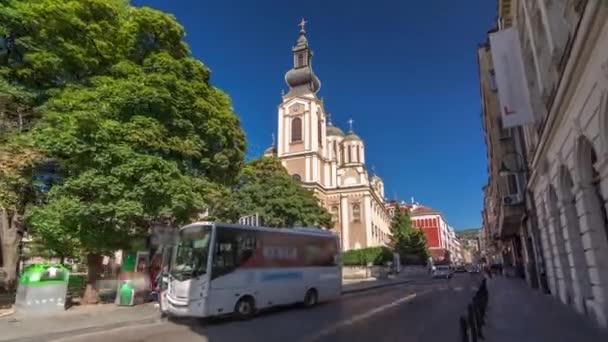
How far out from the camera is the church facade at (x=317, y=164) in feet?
188

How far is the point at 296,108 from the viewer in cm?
6025

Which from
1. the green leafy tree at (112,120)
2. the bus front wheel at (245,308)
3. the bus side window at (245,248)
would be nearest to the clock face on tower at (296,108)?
the green leafy tree at (112,120)

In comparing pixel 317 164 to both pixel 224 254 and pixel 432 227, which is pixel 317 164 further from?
pixel 432 227

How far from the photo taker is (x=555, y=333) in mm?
8188

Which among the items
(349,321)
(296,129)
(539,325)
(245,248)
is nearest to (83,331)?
(245,248)

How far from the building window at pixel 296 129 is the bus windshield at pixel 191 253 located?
47.4m

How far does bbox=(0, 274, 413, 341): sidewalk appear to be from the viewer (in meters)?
9.83

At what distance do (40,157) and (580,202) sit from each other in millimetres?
17023

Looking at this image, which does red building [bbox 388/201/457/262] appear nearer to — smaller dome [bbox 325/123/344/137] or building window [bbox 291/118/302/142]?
smaller dome [bbox 325/123/344/137]

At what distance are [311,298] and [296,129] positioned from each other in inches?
1799

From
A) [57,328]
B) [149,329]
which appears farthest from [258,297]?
[57,328]

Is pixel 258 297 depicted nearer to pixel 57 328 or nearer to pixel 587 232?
pixel 57 328

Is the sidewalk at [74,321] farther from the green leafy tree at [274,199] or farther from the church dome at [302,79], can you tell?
the church dome at [302,79]

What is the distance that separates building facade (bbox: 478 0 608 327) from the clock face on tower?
4646 cm
